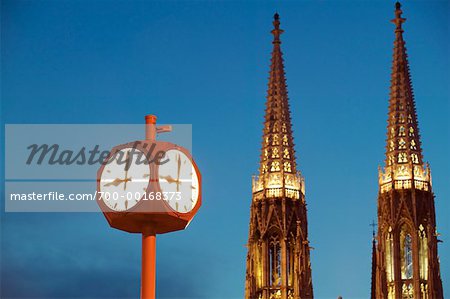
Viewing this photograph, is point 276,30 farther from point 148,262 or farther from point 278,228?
point 148,262

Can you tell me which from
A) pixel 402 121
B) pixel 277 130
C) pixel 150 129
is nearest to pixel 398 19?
pixel 402 121

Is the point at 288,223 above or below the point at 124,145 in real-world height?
above

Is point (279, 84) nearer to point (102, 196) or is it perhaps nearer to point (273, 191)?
point (273, 191)

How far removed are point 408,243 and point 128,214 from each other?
229 ft

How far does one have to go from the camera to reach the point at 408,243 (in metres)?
78.8

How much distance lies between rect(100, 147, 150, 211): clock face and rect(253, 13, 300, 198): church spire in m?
70.5

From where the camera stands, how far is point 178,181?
10344 mm

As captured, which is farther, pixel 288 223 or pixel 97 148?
pixel 288 223

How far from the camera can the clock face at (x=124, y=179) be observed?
10.2m

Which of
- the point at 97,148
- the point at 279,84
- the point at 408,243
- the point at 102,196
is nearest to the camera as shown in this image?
the point at 102,196

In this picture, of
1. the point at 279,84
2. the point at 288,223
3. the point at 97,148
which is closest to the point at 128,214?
the point at 97,148

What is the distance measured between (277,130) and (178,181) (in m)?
72.6

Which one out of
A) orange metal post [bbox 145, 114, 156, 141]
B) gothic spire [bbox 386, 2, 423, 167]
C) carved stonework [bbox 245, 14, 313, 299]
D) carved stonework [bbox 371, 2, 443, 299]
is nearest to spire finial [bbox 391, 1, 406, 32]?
gothic spire [bbox 386, 2, 423, 167]

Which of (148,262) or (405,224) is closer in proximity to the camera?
(148,262)
